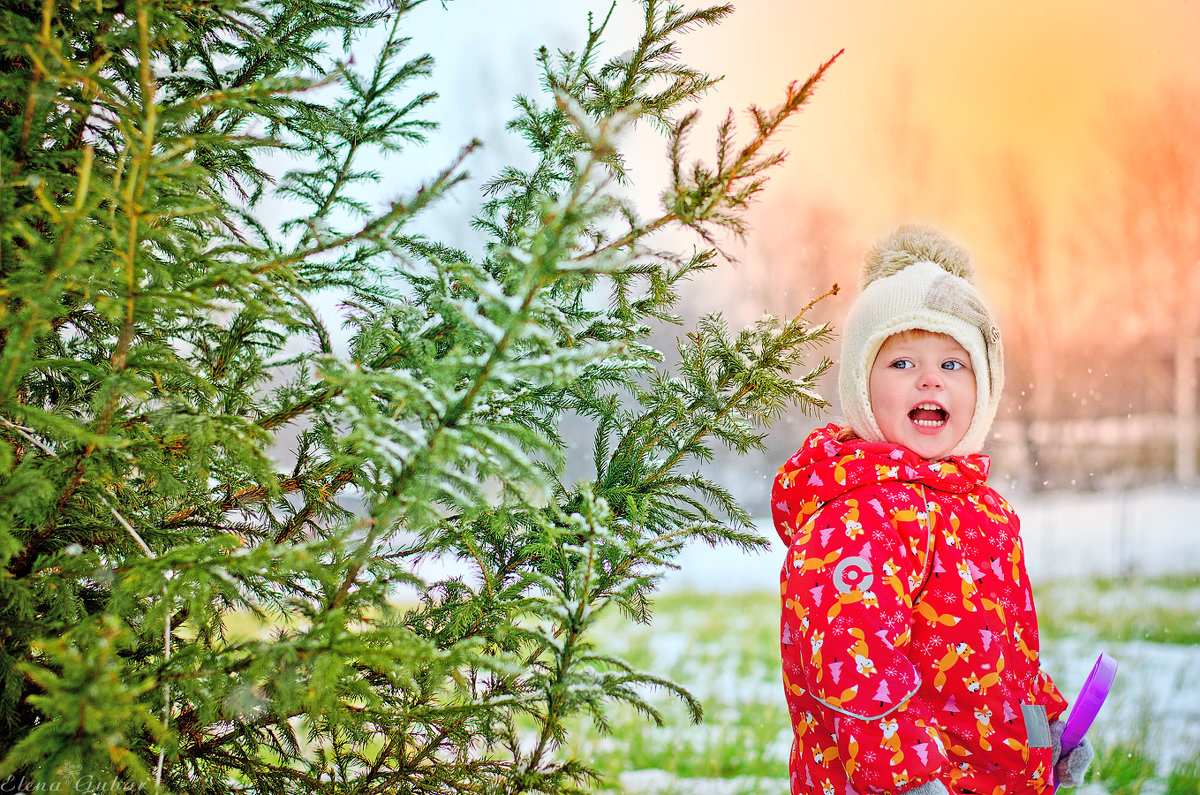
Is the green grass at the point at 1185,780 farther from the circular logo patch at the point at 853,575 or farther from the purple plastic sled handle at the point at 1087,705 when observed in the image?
the circular logo patch at the point at 853,575

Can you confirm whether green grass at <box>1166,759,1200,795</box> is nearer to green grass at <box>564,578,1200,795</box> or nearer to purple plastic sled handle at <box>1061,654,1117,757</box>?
green grass at <box>564,578,1200,795</box>

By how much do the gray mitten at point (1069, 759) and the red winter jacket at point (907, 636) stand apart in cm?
5

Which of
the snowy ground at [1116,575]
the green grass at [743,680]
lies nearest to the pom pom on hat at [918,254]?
the snowy ground at [1116,575]

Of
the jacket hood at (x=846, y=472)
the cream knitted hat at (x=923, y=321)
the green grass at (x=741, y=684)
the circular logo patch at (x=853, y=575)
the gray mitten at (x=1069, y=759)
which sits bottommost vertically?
the green grass at (x=741, y=684)

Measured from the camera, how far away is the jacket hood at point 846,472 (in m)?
1.31

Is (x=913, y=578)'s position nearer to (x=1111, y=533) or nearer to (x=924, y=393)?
(x=924, y=393)

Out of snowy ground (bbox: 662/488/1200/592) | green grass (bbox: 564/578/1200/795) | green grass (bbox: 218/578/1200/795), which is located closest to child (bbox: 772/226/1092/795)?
green grass (bbox: 218/578/1200/795)

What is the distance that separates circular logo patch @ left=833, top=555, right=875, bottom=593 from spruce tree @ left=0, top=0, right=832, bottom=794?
24 cm

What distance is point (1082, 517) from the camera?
21.3 ft

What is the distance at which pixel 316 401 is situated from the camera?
4.16 feet

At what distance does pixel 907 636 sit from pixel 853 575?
130 millimetres

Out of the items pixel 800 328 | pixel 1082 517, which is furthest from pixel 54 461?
pixel 1082 517

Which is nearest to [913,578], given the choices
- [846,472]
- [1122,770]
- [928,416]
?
[846,472]

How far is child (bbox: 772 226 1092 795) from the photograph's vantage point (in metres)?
1.17
